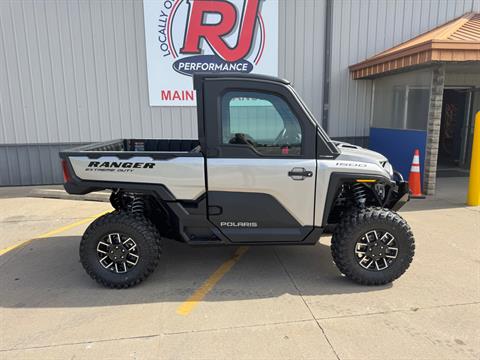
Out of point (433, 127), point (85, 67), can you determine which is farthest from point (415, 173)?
point (85, 67)

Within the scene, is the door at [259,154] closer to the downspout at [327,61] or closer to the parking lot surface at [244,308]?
the parking lot surface at [244,308]

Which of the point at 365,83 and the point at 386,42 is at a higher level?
the point at 386,42

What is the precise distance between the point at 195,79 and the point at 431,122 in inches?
230

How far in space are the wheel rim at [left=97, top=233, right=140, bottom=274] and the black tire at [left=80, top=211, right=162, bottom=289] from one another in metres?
0.02

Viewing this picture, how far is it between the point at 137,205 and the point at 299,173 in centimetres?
192

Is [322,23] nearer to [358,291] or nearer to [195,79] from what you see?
[195,79]

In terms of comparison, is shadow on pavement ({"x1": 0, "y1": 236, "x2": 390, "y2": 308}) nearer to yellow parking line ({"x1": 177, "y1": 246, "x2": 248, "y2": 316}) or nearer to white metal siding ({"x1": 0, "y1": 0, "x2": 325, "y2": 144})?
yellow parking line ({"x1": 177, "y1": 246, "x2": 248, "y2": 316})

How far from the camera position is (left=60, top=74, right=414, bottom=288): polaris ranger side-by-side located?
3387 mm

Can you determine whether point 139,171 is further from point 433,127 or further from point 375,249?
point 433,127

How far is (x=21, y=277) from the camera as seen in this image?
3859 mm

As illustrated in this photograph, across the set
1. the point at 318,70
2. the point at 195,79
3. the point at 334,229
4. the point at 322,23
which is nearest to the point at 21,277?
the point at 195,79

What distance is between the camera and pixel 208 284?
364cm

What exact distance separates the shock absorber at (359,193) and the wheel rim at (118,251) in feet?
7.96

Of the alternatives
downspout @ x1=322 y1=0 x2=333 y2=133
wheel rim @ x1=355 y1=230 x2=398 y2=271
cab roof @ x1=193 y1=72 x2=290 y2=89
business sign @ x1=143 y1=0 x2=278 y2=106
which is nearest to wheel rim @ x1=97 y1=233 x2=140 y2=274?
cab roof @ x1=193 y1=72 x2=290 y2=89
